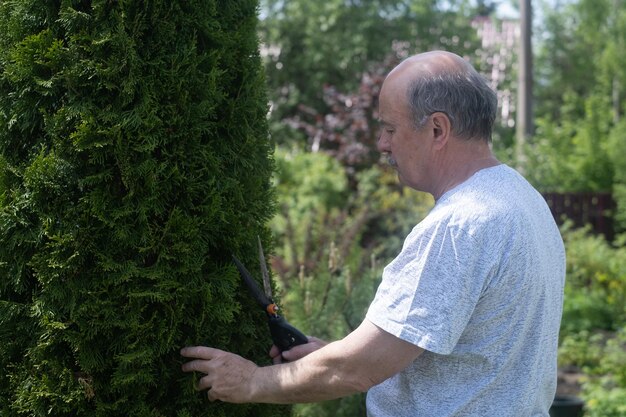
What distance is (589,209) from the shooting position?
47.1ft

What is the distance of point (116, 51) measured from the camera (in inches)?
84.4

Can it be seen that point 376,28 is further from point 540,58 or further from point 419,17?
point 540,58

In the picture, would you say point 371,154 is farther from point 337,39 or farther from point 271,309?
point 271,309

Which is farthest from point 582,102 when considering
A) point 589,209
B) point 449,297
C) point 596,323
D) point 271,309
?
point 449,297

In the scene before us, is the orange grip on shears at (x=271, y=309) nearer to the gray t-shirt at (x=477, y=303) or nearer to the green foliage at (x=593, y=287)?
the gray t-shirt at (x=477, y=303)

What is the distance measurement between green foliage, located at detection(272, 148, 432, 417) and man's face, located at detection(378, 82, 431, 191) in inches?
25.8

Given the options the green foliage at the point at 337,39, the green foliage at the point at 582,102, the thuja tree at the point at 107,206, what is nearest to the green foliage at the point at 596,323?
the green foliage at the point at 582,102

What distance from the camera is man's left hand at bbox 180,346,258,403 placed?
2.17 meters

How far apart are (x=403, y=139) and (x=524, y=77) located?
11820mm

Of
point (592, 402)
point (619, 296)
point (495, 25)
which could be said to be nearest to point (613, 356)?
point (592, 402)

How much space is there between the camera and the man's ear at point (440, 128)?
2057 mm

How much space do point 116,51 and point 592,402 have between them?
14.2 feet

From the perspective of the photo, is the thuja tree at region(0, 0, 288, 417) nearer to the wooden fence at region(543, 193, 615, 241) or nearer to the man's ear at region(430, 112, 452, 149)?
the man's ear at region(430, 112, 452, 149)

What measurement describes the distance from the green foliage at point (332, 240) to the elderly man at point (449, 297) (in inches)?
30.4
